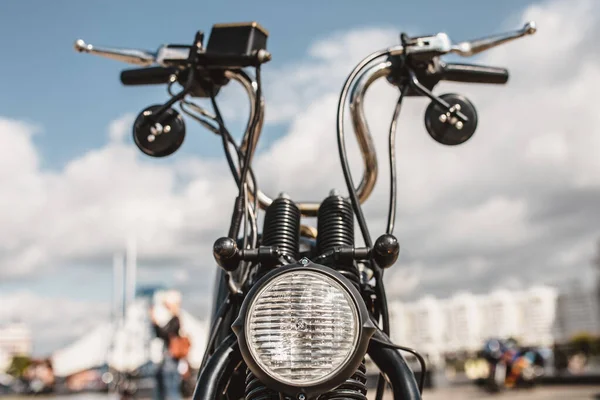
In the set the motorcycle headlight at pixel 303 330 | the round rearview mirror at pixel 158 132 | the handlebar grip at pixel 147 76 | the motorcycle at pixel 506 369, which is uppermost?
the handlebar grip at pixel 147 76

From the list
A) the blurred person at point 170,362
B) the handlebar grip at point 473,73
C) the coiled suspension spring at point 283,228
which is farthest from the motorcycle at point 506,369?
the coiled suspension spring at point 283,228

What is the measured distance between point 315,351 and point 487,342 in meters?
11.8

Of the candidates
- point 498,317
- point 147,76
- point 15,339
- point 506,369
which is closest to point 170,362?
point 147,76

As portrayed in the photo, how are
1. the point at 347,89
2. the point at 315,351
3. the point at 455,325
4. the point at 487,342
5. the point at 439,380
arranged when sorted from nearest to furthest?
the point at 315,351, the point at 347,89, the point at 487,342, the point at 439,380, the point at 455,325

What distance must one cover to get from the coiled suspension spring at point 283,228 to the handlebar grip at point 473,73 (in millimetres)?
680

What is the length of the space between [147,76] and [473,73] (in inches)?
37.6

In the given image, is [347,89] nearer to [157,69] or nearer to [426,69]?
[426,69]

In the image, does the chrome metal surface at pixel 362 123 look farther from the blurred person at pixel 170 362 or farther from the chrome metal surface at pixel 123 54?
the blurred person at pixel 170 362

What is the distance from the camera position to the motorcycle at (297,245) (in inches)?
38.4

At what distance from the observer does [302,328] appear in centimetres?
97

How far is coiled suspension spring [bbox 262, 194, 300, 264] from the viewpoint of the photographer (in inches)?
50.7

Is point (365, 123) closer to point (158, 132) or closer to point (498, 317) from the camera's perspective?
point (158, 132)

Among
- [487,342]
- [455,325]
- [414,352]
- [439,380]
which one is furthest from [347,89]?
[455,325]

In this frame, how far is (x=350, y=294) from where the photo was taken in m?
1.00
